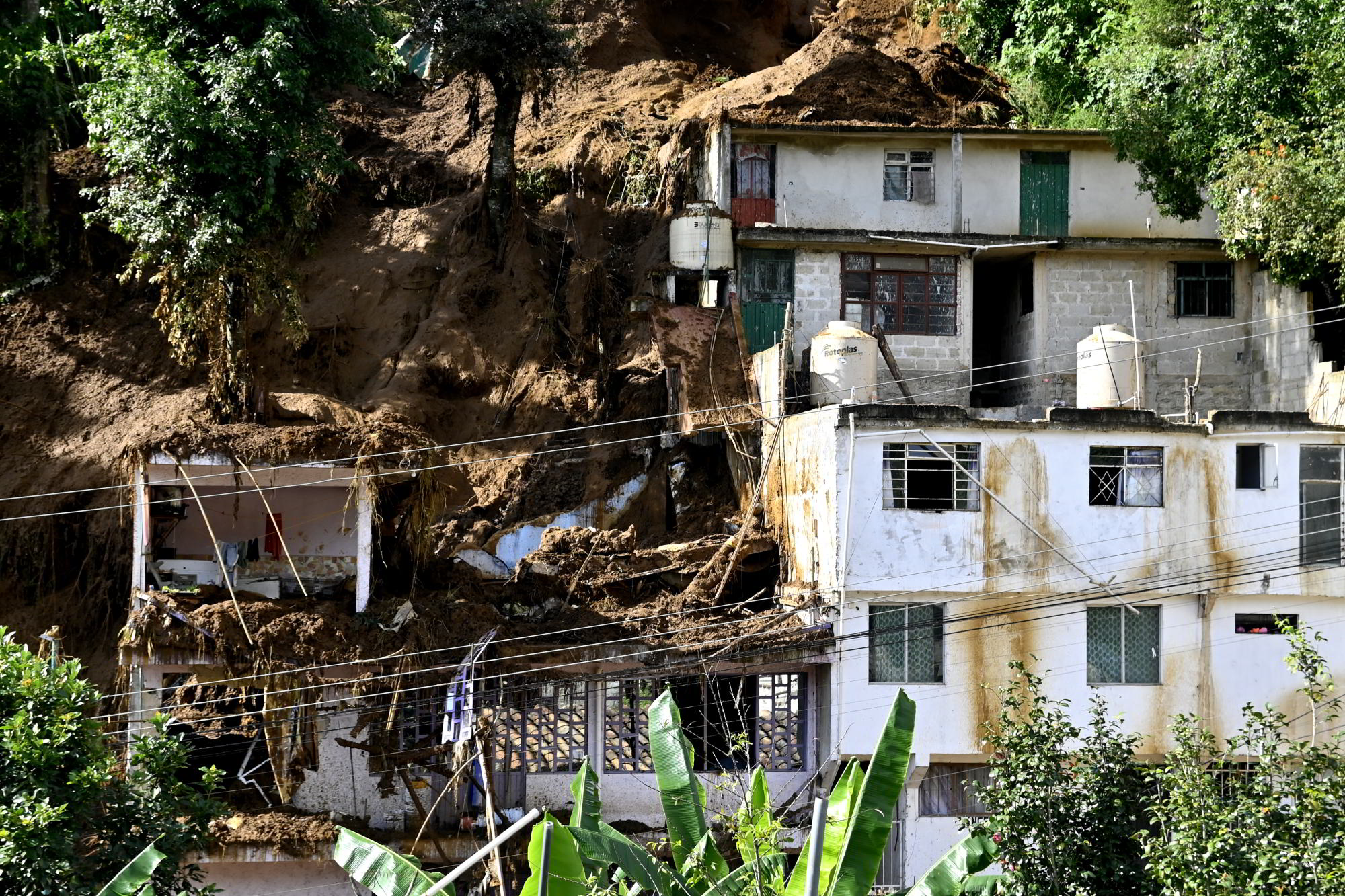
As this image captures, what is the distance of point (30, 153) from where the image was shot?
88.6 feet

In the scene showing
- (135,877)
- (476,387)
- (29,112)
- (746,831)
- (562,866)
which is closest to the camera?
(135,877)

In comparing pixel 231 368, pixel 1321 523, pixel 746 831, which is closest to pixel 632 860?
pixel 746 831

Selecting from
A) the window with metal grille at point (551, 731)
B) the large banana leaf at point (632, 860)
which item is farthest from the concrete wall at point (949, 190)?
the large banana leaf at point (632, 860)

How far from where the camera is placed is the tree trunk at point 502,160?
28.0 m

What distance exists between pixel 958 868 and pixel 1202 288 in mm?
16859

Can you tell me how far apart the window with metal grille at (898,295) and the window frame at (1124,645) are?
24.5 feet

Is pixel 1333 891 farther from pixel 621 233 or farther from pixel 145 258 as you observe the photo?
pixel 621 233

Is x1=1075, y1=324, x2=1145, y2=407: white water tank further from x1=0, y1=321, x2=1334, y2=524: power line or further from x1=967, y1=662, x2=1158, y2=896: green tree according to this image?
x1=967, y1=662, x2=1158, y2=896: green tree

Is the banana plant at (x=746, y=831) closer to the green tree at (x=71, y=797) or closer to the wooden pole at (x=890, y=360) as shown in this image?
the green tree at (x=71, y=797)

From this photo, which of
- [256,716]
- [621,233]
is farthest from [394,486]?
[621,233]

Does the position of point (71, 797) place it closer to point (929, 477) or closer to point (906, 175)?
point (929, 477)

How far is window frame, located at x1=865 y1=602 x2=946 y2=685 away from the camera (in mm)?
20531

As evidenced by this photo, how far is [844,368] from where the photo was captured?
23.7 meters

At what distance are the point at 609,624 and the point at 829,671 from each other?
3211 millimetres
